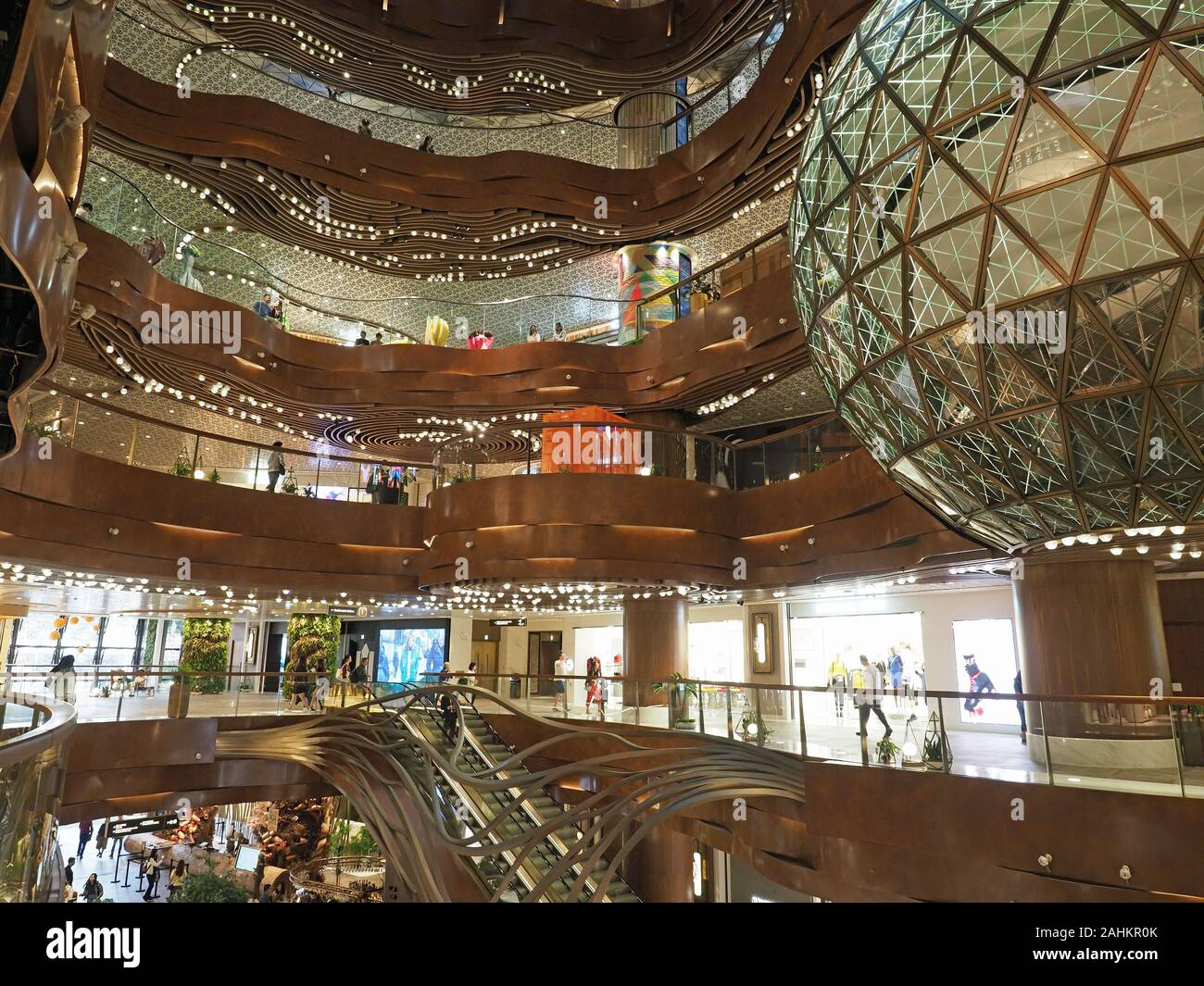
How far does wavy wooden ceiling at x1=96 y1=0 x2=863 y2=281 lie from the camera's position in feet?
53.5

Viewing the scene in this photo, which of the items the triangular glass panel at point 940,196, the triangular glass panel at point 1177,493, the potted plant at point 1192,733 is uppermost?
the triangular glass panel at point 940,196

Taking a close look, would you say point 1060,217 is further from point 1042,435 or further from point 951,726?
point 951,726

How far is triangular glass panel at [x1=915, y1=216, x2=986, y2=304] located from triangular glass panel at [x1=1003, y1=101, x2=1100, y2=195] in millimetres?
194

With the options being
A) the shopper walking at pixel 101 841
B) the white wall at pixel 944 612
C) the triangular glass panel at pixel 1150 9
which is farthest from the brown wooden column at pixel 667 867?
the triangular glass panel at pixel 1150 9

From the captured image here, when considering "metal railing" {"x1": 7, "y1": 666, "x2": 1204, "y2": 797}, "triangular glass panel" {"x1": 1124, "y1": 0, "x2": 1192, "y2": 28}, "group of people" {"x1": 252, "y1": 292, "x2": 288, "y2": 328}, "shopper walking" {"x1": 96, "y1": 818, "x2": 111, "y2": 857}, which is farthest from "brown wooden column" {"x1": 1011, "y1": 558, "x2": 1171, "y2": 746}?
"shopper walking" {"x1": 96, "y1": 818, "x2": 111, "y2": 857}

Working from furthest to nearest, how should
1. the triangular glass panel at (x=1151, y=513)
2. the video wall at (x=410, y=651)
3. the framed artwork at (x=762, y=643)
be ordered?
the video wall at (x=410, y=651) < the framed artwork at (x=762, y=643) < the triangular glass panel at (x=1151, y=513)

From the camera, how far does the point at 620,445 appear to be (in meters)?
14.5

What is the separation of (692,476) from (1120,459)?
38.1 ft

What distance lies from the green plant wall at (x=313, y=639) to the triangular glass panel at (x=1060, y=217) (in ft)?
84.0

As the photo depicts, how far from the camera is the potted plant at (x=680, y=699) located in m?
11.7

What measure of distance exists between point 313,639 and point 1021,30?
26.6 meters

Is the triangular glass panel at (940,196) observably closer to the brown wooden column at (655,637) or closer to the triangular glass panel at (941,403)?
the triangular glass panel at (941,403)

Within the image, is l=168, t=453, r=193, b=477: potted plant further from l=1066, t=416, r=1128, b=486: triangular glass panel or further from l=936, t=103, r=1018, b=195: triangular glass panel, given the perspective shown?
l=1066, t=416, r=1128, b=486: triangular glass panel
